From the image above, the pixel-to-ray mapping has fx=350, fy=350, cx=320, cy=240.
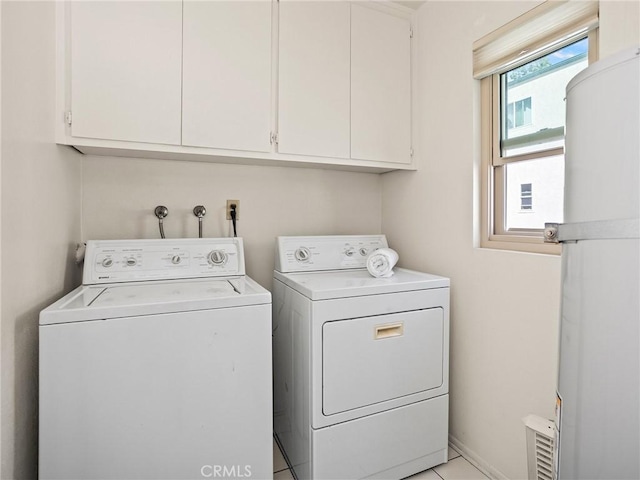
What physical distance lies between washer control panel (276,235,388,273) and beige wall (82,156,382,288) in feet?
0.80

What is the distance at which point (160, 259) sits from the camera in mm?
1719

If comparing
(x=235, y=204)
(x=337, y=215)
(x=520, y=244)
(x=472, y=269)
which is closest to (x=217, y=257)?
(x=235, y=204)

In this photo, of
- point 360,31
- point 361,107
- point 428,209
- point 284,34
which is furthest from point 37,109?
point 428,209

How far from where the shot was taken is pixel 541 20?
1.45 m

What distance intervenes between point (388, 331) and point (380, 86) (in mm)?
1387

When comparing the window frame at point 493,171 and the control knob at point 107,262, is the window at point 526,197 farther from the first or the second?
the control knob at point 107,262

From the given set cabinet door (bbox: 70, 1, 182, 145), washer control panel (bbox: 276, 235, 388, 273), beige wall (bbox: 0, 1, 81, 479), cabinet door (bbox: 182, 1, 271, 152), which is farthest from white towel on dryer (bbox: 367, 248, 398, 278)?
beige wall (bbox: 0, 1, 81, 479)

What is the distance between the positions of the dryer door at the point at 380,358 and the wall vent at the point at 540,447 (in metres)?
0.45

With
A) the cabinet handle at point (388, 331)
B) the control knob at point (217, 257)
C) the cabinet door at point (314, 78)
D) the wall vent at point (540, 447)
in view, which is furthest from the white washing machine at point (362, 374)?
the cabinet door at point (314, 78)

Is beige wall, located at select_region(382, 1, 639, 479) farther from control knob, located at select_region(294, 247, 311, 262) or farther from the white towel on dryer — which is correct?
control knob, located at select_region(294, 247, 311, 262)

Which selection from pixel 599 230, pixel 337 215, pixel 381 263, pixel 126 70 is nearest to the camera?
pixel 599 230

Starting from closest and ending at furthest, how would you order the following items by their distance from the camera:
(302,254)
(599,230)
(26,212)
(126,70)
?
(599,230), (26,212), (126,70), (302,254)

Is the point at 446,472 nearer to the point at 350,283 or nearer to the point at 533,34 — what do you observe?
the point at 350,283

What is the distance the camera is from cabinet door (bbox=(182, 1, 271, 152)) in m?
1.61
